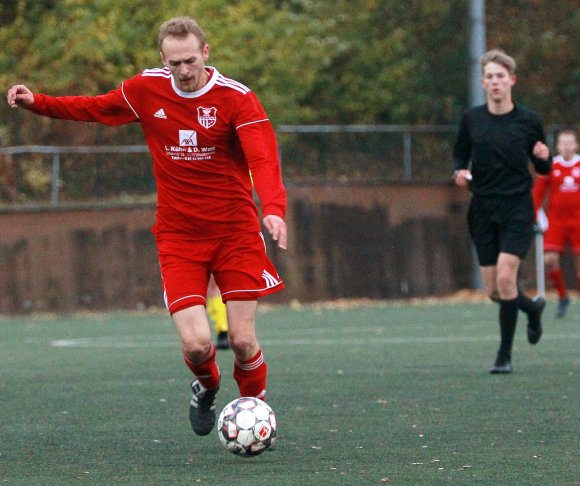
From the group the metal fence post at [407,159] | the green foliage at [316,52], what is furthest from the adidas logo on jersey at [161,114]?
the green foliage at [316,52]

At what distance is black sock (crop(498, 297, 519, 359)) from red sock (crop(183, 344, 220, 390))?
367 centimetres

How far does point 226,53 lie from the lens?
26203 millimetres

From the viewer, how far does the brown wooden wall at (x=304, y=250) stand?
20625 mm

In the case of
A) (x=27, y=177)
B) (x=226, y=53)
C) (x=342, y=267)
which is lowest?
(x=342, y=267)

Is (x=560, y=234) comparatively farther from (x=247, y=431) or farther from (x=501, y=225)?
(x=247, y=431)

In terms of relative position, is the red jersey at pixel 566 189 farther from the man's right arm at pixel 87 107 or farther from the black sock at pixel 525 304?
the man's right arm at pixel 87 107

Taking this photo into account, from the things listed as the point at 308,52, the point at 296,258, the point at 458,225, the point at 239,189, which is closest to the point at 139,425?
the point at 239,189

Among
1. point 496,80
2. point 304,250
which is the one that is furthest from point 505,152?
point 304,250

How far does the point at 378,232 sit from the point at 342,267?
78cm

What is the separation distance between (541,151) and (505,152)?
0.31 meters

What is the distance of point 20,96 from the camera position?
23.9 ft

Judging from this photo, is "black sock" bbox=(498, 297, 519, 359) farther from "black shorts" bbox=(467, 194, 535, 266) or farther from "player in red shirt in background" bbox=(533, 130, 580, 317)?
"player in red shirt in background" bbox=(533, 130, 580, 317)

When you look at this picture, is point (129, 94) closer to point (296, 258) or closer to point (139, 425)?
point (139, 425)

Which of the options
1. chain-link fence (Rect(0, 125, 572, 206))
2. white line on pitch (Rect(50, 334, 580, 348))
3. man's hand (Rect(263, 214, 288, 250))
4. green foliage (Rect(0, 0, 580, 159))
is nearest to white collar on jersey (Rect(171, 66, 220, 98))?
man's hand (Rect(263, 214, 288, 250))
